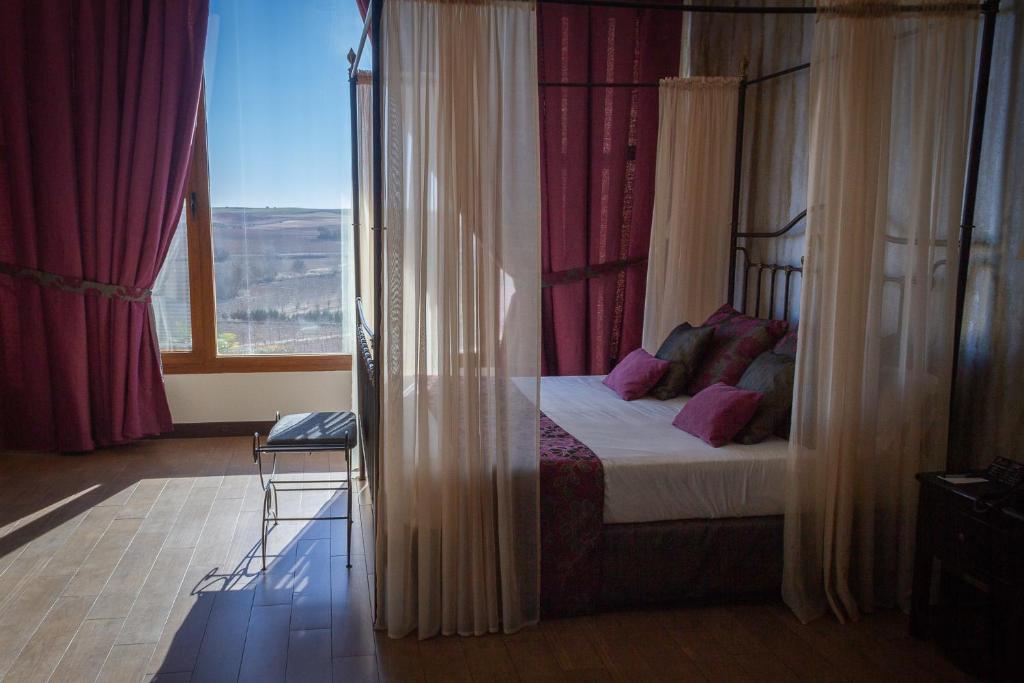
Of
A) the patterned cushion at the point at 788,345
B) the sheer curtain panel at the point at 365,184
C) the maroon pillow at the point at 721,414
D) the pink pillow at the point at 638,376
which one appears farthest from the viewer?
the sheer curtain panel at the point at 365,184

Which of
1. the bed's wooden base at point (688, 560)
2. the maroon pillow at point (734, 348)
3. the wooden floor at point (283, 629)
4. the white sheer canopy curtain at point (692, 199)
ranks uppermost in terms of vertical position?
the white sheer canopy curtain at point (692, 199)

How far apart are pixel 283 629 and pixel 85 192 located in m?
2.93

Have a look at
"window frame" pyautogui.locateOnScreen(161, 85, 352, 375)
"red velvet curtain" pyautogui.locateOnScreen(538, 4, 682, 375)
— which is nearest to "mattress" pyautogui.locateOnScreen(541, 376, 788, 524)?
"red velvet curtain" pyautogui.locateOnScreen(538, 4, 682, 375)

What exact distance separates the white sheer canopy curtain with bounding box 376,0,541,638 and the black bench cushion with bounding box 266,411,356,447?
0.65 meters

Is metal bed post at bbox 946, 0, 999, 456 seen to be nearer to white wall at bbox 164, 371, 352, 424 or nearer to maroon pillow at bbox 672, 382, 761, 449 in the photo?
maroon pillow at bbox 672, 382, 761, 449

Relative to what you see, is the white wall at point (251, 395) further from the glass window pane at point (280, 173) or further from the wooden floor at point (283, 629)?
the wooden floor at point (283, 629)

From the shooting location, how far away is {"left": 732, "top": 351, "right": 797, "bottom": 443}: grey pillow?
2.90 meters

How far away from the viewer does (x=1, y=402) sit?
442 cm

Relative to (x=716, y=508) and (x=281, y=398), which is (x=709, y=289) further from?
(x=281, y=398)

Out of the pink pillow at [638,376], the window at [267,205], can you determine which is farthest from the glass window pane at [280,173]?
the pink pillow at [638,376]

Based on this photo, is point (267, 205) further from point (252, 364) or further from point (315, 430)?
point (315, 430)

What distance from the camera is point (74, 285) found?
14.4 feet

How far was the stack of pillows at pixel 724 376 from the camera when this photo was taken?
9.53 ft

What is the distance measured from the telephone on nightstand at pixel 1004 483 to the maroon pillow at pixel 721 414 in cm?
79
